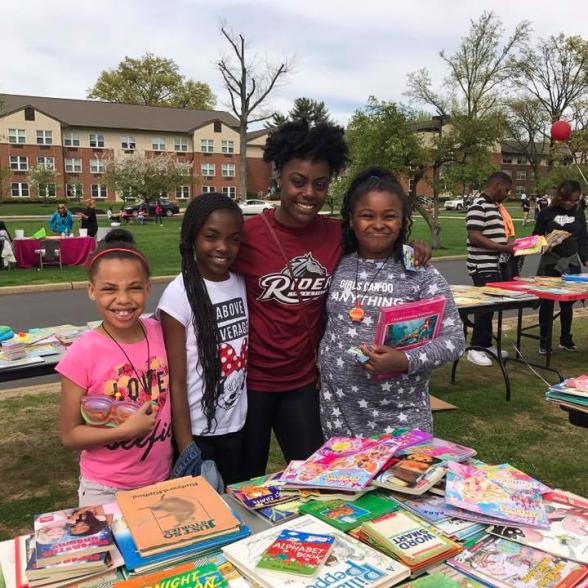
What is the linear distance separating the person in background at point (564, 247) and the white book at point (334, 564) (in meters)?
5.74

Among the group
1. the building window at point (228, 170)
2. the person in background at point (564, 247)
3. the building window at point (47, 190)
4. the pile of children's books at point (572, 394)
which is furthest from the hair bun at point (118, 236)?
the building window at point (228, 170)

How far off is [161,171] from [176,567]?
3895 cm

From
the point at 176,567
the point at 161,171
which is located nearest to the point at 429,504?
the point at 176,567

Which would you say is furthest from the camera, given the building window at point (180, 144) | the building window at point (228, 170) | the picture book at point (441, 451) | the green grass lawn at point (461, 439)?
the building window at point (228, 170)

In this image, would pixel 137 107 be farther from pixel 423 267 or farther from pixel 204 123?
pixel 423 267

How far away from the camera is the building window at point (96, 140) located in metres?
52.3

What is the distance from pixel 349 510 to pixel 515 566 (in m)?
0.42

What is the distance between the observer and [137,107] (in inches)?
2170

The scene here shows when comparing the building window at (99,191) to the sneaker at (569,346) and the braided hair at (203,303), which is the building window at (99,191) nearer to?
the sneaker at (569,346)

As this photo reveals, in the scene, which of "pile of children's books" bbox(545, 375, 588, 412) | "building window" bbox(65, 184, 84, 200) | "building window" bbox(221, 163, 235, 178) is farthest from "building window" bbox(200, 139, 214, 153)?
"pile of children's books" bbox(545, 375, 588, 412)

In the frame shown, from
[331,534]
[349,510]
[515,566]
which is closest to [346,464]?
[349,510]

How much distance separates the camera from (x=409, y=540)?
1.35 meters

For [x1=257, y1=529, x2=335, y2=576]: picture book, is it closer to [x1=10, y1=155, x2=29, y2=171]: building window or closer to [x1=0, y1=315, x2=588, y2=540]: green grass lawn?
[x1=0, y1=315, x2=588, y2=540]: green grass lawn

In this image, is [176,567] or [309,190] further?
[309,190]
